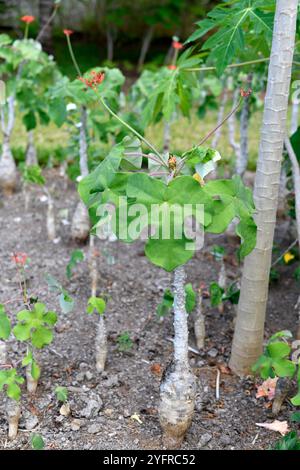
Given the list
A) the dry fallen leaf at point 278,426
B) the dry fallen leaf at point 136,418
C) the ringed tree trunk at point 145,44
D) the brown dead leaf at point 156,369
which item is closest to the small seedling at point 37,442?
the dry fallen leaf at point 136,418

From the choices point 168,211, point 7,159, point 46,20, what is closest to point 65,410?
point 168,211

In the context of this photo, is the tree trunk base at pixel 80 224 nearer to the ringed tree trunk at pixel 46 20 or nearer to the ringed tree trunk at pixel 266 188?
the ringed tree trunk at pixel 266 188

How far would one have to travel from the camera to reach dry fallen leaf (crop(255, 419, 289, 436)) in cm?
164

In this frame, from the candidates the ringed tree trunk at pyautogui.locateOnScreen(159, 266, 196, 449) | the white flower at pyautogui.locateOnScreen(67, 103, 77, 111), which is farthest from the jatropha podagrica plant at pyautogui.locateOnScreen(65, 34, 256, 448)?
the white flower at pyautogui.locateOnScreen(67, 103, 77, 111)

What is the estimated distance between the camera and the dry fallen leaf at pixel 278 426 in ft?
5.38

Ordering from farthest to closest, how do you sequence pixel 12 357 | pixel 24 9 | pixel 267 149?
pixel 24 9 < pixel 12 357 < pixel 267 149

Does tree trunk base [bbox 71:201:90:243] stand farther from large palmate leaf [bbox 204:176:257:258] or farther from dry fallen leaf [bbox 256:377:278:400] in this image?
large palmate leaf [bbox 204:176:257:258]

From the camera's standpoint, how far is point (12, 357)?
1895 mm

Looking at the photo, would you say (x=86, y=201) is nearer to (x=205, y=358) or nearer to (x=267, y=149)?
(x=267, y=149)

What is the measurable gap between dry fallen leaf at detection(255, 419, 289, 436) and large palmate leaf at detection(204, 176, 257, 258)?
52 cm

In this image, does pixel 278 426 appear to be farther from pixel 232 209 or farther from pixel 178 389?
pixel 232 209

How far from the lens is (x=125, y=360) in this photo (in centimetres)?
191

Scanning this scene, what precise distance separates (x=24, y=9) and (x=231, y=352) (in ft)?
21.9
